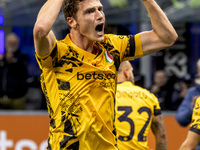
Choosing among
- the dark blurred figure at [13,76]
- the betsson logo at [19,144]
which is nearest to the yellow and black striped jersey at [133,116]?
the betsson logo at [19,144]

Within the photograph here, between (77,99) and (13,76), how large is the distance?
5.57 m

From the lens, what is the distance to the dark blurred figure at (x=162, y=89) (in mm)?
9500

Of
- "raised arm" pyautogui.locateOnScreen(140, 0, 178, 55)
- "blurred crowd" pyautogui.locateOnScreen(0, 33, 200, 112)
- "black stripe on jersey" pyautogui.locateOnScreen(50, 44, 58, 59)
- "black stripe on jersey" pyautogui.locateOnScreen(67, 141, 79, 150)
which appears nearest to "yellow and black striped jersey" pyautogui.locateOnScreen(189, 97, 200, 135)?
"raised arm" pyautogui.locateOnScreen(140, 0, 178, 55)

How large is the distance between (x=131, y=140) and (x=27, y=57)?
14.7 ft

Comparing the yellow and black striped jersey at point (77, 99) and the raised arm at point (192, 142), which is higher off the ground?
the yellow and black striped jersey at point (77, 99)

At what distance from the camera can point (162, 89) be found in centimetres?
958

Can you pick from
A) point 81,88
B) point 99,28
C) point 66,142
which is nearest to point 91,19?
point 99,28

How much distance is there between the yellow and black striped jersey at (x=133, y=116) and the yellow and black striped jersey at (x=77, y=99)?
1734mm

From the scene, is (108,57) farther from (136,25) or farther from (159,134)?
(136,25)

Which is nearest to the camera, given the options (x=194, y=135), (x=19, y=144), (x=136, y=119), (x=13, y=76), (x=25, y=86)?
(x=194, y=135)

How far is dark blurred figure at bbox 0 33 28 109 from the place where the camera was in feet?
30.5

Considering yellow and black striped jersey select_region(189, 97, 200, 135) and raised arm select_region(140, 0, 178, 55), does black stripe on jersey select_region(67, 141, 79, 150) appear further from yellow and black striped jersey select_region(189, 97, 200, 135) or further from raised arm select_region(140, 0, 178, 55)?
yellow and black striped jersey select_region(189, 97, 200, 135)

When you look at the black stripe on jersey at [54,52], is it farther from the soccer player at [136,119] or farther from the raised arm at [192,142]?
the soccer player at [136,119]

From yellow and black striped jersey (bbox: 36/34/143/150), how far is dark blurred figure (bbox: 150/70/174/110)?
18.2 feet
